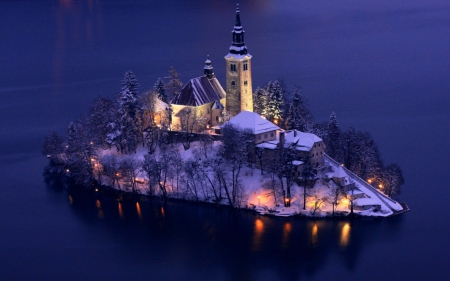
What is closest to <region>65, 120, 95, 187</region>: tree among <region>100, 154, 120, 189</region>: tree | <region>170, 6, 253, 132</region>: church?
<region>100, 154, 120, 189</region>: tree

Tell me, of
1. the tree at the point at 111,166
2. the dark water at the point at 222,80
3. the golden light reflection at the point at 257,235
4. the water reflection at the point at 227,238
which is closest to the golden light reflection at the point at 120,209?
the water reflection at the point at 227,238

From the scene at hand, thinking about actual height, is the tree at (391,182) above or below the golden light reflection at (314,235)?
above

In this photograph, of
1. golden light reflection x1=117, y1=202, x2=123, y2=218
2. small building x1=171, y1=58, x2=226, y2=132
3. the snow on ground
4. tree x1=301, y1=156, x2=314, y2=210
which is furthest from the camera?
small building x1=171, y1=58, x2=226, y2=132

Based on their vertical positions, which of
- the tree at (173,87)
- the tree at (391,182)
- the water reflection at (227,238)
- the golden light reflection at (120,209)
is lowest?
the water reflection at (227,238)

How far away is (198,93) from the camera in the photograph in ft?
222

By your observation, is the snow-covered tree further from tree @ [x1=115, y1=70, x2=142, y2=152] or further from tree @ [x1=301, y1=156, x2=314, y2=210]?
tree @ [x1=115, y1=70, x2=142, y2=152]

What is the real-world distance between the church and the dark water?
35.9 feet

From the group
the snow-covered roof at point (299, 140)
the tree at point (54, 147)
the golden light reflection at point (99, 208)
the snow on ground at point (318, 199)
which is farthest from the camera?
the tree at point (54, 147)

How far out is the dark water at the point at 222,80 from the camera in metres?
51.2

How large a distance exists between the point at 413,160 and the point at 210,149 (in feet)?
73.5

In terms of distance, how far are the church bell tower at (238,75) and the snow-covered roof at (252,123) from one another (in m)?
4.80

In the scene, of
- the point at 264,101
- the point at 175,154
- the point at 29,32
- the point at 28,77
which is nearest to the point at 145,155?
the point at 175,154

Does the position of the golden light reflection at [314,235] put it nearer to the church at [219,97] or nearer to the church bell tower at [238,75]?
the church at [219,97]

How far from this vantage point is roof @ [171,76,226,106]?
67250 millimetres
